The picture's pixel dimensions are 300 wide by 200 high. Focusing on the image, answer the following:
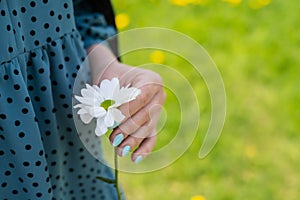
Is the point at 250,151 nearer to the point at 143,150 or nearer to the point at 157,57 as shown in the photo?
the point at 157,57

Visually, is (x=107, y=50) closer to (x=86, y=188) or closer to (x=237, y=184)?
(x=86, y=188)

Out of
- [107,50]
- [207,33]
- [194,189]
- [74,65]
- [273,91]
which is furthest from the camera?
[207,33]

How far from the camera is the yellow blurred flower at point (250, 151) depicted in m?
1.74

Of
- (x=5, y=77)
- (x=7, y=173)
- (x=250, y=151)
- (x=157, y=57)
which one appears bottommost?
(x=250, y=151)

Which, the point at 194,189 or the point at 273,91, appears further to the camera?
the point at 273,91

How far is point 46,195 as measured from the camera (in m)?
0.79

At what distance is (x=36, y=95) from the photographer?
31.3 inches

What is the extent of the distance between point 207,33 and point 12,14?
1422 millimetres

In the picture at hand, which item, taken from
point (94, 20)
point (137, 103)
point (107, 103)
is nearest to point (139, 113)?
point (137, 103)

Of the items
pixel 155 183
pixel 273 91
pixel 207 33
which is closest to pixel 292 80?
pixel 273 91

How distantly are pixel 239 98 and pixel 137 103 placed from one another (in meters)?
1.18

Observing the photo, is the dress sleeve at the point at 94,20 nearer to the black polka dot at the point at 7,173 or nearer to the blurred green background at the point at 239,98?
the black polka dot at the point at 7,173

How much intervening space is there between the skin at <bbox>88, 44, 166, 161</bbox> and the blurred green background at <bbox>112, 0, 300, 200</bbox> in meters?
0.75

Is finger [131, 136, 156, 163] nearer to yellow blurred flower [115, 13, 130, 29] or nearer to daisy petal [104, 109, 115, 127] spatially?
daisy petal [104, 109, 115, 127]
